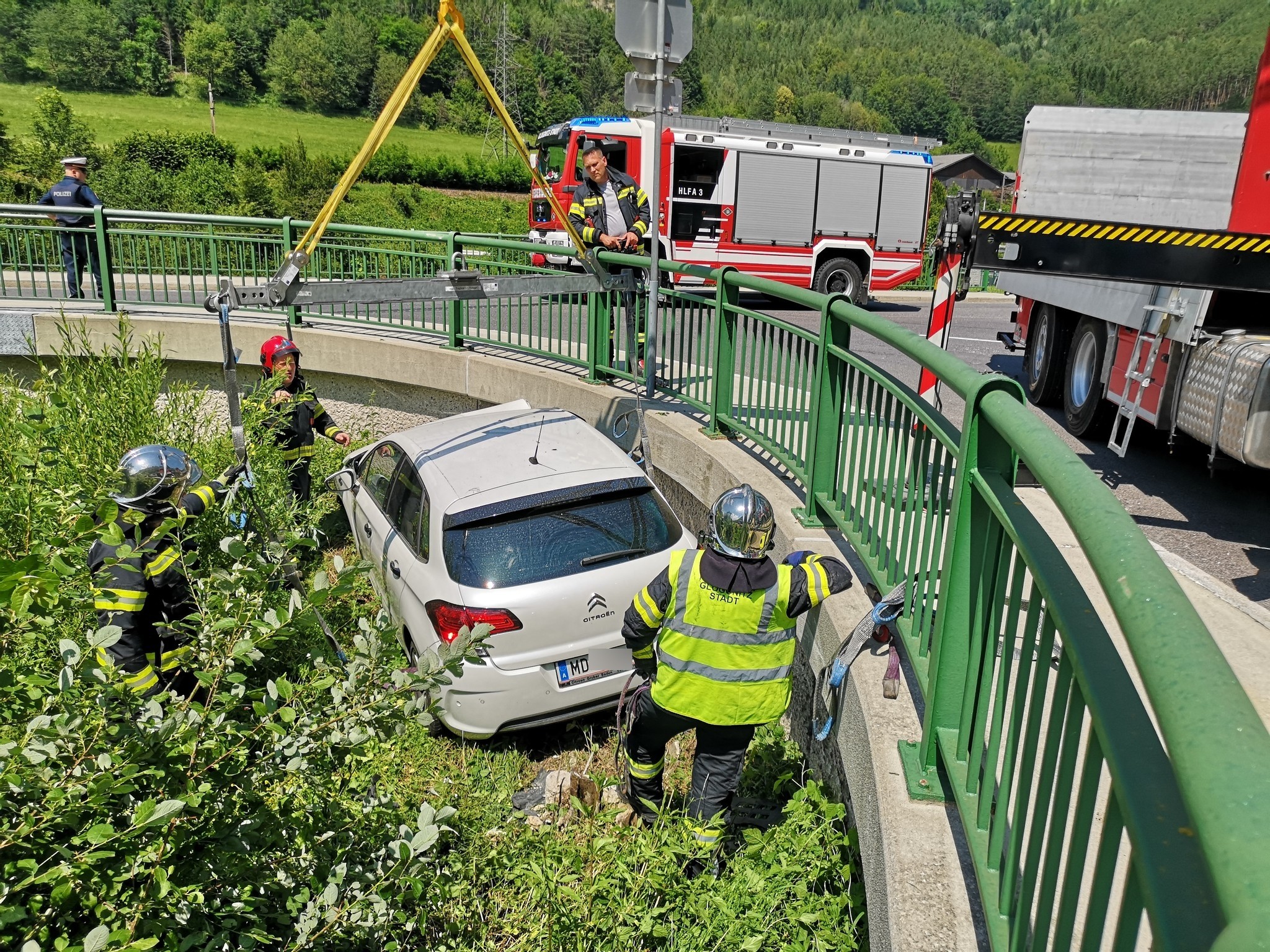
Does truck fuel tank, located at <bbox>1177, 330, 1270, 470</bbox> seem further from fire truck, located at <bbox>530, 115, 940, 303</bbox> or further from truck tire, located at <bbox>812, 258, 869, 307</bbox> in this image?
truck tire, located at <bbox>812, 258, 869, 307</bbox>

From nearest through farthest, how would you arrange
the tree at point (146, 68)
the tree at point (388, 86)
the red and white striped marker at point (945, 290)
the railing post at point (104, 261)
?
the red and white striped marker at point (945, 290), the railing post at point (104, 261), the tree at point (146, 68), the tree at point (388, 86)

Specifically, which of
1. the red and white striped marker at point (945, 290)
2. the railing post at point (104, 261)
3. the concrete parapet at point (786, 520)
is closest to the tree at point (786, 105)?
the railing post at point (104, 261)

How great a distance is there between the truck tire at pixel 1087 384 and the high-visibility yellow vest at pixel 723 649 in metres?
5.21

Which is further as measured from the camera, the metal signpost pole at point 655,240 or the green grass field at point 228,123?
the green grass field at point 228,123

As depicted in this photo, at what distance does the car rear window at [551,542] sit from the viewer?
16.3 feet

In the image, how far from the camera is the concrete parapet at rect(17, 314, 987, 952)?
2.50 m

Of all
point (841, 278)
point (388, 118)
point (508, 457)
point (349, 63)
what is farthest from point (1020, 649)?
point (349, 63)

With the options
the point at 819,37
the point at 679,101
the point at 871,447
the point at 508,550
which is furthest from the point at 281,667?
the point at 819,37

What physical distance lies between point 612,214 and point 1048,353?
4.36 meters

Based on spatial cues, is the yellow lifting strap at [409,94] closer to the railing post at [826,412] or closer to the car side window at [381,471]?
the car side window at [381,471]

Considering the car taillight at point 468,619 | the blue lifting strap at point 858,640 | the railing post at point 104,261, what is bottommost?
the car taillight at point 468,619

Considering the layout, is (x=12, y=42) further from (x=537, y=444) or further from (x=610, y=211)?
(x=537, y=444)

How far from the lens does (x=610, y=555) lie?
5.12 meters

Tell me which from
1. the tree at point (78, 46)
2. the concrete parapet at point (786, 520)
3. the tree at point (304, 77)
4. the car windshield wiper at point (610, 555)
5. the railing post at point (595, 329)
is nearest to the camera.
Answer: the concrete parapet at point (786, 520)
